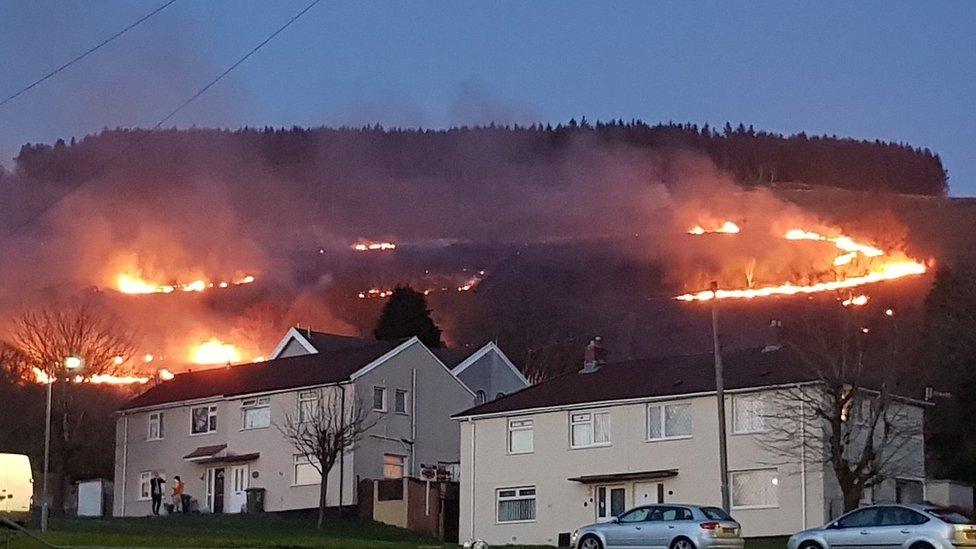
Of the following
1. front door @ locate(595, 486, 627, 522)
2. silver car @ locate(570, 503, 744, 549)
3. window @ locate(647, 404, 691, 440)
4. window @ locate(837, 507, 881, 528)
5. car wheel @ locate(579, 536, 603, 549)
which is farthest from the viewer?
front door @ locate(595, 486, 627, 522)

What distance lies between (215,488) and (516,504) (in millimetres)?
19146

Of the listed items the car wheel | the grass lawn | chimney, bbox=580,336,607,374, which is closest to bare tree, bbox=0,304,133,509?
the grass lawn

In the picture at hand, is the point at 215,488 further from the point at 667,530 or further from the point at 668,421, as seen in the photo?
the point at 667,530

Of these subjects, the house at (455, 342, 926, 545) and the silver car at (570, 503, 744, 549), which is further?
the house at (455, 342, 926, 545)

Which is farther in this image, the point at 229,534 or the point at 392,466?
the point at 392,466

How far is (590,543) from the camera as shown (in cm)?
3912

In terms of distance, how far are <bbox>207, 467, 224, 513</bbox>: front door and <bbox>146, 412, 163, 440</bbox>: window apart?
4.68 meters

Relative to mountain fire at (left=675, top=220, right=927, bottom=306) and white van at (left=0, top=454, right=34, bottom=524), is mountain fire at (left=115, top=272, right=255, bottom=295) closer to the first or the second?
mountain fire at (left=675, top=220, right=927, bottom=306)

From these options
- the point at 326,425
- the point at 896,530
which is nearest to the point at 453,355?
the point at 326,425

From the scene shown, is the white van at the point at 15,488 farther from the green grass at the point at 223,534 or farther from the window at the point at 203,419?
the window at the point at 203,419

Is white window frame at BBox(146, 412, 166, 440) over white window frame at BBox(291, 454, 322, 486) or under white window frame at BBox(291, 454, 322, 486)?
over

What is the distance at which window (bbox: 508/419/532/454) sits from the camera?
6112cm

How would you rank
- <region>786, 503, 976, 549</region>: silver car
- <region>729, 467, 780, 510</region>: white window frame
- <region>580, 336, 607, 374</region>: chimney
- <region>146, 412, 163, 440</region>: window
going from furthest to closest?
<region>146, 412, 163, 440</region>: window → <region>580, 336, 607, 374</region>: chimney → <region>729, 467, 780, 510</region>: white window frame → <region>786, 503, 976, 549</region>: silver car

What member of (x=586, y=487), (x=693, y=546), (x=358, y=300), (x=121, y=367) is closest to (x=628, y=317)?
(x=358, y=300)
